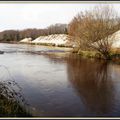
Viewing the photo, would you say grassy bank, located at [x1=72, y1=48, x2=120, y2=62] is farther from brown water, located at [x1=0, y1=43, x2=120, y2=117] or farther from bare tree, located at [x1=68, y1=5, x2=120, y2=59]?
brown water, located at [x1=0, y1=43, x2=120, y2=117]

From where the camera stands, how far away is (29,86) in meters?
10.5

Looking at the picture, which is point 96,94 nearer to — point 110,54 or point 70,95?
point 70,95

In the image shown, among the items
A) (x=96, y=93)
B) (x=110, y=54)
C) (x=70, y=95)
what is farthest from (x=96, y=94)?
(x=110, y=54)

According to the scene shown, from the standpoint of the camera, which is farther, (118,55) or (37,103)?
(118,55)

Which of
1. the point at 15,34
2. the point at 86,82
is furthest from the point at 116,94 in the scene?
the point at 15,34

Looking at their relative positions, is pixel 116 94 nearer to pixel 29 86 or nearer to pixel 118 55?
pixel 29 86

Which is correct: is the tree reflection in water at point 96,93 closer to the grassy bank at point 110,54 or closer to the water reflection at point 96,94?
the water reflection at point 96,94

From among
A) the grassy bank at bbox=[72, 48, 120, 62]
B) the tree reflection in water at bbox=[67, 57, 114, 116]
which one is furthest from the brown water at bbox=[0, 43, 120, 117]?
the grassy bank at bbox=[72, 48, 120, 62]

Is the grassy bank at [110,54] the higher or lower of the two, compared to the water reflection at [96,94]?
higher

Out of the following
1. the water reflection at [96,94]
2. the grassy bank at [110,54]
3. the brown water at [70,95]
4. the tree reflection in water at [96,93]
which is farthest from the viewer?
the grassy bank at [110,54]

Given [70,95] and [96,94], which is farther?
[96,94]

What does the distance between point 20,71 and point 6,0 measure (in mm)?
6654

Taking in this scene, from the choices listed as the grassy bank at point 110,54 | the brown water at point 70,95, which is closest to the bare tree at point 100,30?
the grassy bank at point 110,54

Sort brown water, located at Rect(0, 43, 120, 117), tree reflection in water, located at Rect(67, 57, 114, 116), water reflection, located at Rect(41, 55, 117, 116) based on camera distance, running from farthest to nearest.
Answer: tree reflection in water, located at Rect(67, 57, 114, 116) → water reflection, located at Rect(41, 55, 117, 116) → brown water, located at Rect(0, 43, 120, 117)
